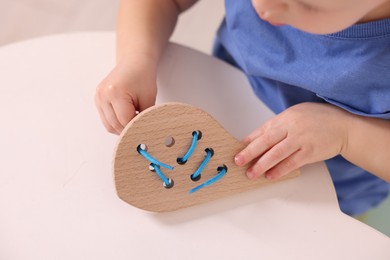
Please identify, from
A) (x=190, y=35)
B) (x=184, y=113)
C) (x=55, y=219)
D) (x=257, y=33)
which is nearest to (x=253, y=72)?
(x=257, y=33)

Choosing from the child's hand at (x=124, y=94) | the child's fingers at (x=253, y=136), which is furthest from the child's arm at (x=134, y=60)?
the child's fingers at (x=253, y=136)

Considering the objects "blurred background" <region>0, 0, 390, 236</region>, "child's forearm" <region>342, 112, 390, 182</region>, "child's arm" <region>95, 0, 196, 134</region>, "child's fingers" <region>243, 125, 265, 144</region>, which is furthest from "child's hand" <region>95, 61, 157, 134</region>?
"blurred background" <region>0, 0, 390, 236</region>

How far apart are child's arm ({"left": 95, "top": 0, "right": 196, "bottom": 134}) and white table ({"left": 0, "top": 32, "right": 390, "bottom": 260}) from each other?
0.03 m

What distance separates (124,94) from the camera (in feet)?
1.80

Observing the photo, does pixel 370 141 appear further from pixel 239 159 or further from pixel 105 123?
pixel 105 123

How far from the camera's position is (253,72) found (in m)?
0.63

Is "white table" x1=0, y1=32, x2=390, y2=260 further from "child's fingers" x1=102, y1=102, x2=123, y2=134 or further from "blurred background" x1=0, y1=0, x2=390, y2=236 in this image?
"blurred background" x1=0, y1=0, x2=390, y2=236

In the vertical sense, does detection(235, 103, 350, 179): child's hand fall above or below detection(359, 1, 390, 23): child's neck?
below

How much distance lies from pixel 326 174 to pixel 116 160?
0.74 ft

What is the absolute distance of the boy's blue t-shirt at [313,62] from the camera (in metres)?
0.54

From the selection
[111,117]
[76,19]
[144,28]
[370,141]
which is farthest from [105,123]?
[76,19]

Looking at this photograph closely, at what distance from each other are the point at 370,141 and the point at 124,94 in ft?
0.83

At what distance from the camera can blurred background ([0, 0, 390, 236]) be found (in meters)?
1.17

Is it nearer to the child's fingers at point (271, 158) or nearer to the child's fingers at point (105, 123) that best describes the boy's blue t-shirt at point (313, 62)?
the child's fingers at point (271, 158)
